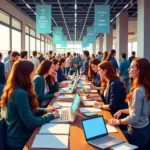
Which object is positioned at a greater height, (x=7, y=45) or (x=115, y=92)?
(x=7, y=45)

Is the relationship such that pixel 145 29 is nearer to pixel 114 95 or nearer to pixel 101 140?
pixel 114 95

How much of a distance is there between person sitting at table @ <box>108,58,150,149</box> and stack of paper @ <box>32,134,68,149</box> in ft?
2.02

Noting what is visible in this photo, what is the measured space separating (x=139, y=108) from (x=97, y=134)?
0.51 meters

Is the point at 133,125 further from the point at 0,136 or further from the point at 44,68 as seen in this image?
the point at 44,68

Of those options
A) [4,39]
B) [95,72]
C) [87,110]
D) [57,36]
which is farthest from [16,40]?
[87,110]

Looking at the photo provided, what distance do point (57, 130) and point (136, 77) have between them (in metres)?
0.90

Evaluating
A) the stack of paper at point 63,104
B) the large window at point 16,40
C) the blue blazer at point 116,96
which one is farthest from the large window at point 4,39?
the blue blazer at point 116,96

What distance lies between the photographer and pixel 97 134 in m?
2.12

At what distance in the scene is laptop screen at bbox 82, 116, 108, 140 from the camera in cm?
205

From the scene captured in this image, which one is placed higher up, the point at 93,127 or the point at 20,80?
the point at 20,80

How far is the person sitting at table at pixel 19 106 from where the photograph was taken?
2.32m

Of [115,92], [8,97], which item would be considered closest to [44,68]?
[115,92]

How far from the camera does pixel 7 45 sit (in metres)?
12.4

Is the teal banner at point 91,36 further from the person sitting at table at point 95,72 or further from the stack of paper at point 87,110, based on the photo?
the stack of paper at point 87,110
